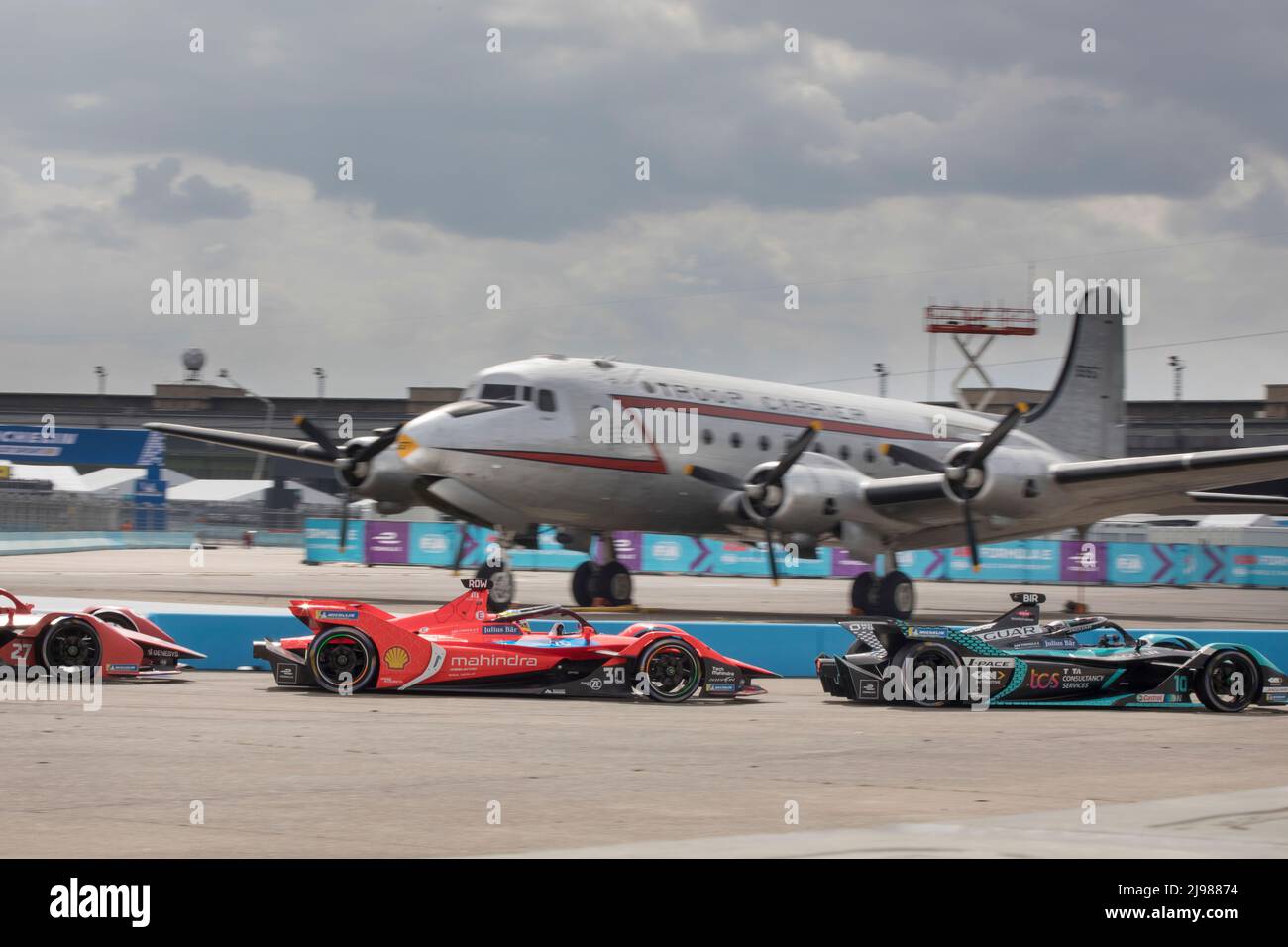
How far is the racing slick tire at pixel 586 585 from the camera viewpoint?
103 ft

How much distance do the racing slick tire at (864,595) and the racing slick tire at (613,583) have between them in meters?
4.82

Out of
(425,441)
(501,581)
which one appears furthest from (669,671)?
(425,441)

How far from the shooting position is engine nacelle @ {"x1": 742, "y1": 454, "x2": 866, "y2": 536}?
29859 mm

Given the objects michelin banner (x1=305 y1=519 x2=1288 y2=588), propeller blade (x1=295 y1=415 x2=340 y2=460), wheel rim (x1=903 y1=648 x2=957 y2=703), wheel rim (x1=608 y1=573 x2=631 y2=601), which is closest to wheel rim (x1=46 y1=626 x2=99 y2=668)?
wheel rim (x1=903 y1=648 x2=957 y2=703)

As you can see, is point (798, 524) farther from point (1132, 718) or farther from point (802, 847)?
point (802, 847)

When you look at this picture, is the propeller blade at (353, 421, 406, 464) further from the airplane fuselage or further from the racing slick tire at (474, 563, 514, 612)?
the racing slick tire at (474, 563, 514, 612)

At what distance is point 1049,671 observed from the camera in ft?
52.7

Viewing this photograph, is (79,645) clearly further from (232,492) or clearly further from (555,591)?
(232,492)

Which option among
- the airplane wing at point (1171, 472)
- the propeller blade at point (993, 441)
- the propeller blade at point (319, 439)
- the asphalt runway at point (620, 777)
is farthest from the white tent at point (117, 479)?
the asphalt runway at point (620, 777)

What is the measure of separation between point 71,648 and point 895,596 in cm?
1860

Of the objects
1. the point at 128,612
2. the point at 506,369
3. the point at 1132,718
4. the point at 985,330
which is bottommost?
the point at 1132,718

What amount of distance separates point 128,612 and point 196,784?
8632mm
